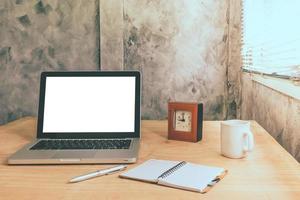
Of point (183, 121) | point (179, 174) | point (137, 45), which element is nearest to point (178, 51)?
point (137, 45)

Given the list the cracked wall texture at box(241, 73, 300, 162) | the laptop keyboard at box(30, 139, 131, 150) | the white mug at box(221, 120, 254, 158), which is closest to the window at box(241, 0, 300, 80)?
the cracked wall texture at box(241, 73, 300, 162)

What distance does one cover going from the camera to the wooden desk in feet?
2.71

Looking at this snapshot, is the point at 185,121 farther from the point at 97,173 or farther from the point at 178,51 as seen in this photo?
the point at 178,51

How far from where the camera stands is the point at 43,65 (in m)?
2.03

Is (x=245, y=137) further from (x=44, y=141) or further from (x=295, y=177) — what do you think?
(x=44, y=141)

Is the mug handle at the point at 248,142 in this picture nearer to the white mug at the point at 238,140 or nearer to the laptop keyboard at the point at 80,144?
the white mug at the point at 238,140

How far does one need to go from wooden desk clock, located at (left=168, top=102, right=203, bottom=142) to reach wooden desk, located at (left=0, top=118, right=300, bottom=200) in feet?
0.12

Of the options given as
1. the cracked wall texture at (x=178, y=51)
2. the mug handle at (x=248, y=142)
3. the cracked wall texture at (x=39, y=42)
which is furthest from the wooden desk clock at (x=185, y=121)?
the cracked wall texture at (x=39, y=42)

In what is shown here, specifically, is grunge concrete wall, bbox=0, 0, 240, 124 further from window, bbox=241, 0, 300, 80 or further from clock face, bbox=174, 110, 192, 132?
clock face, bbox=174, 110, 192, 132

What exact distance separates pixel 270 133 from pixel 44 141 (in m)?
0.86

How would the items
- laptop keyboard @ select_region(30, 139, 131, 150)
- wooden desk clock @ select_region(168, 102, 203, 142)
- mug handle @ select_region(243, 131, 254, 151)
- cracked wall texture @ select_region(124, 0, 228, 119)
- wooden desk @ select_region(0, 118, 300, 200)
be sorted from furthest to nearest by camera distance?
1. cracked wall texture @ select_region(124, 0, 228, 119)
2. wooden desk clock @ select_region(168, 102, 203, 142)
3. laptop keyboard @ select_region(30, 139, 131, 150)
4. mug handle @ select_region(243, 131, 254, 151)
5. wooden desk @ select_region(0, 118, 300, 200)

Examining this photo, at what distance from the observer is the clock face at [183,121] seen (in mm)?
1310

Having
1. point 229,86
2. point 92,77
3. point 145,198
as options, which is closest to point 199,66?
point 229,86

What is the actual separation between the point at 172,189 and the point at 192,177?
8cm
